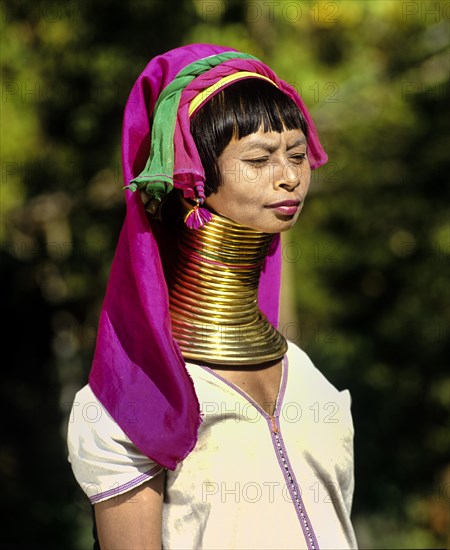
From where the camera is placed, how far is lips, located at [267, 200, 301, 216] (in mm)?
2195


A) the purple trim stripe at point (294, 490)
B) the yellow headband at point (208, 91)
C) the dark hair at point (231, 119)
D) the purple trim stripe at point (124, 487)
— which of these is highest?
the yellow headband at point (208, 91)

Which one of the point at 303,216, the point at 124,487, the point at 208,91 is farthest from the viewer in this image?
the point at 303,216

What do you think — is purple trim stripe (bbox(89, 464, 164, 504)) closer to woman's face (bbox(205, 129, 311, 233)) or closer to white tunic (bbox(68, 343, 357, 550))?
white tunic (bbox(68, 343, 357, 550))

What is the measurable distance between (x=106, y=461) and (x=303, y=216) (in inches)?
303

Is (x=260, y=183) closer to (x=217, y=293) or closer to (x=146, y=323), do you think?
(x=217, y=293)

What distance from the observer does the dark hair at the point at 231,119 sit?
2.17 m

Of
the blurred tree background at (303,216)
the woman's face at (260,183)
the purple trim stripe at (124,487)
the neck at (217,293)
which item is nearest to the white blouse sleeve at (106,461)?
the purple trim stripe at (124,487)

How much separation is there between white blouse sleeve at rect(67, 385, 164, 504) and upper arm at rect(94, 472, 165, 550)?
3cm

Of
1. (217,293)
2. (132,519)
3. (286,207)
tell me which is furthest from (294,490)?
(286,207)

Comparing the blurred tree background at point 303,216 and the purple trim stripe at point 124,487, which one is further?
the blurred tree background at point 303,216

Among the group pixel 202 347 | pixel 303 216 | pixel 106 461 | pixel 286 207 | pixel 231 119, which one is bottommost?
pixel 303 216

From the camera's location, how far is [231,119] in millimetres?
2168

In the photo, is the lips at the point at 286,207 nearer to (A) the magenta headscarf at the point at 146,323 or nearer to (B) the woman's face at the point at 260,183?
(B) the woman's face at the point at 260,183

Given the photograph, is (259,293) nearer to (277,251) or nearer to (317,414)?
(277,251)
